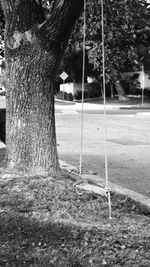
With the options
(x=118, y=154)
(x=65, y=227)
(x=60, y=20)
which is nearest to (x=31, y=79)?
(x=60, y=20)

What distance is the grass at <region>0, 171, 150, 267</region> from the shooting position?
10.7ft

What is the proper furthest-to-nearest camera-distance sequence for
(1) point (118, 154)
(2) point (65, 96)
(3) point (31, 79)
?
(2) point (65, 96) → (1) point (118, 154) → (3) point (31, 79)

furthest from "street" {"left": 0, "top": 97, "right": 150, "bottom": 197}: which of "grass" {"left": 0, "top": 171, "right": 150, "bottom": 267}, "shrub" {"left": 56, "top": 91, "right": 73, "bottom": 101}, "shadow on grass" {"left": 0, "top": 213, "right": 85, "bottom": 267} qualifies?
"shrub" {"left": 56, "top": 91, "right": 73, "bottom": 101}

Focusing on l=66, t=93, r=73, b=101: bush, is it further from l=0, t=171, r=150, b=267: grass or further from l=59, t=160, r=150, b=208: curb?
l=0, t=171, r=150, b=267: grass

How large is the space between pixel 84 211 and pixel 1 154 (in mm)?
3613

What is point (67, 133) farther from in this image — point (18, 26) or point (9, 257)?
point (9, 257)

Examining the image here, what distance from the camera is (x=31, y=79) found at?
5.35m

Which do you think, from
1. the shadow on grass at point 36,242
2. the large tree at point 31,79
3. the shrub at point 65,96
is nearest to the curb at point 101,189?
the large tree at point 31,79

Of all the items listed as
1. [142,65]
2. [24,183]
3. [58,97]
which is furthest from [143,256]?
[58,97]

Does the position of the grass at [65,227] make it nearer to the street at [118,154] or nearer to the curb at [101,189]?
the curb at [101,189]

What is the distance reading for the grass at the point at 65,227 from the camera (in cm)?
328

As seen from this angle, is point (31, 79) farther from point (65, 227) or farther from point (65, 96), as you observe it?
point (65, 96)

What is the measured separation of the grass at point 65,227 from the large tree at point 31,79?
355mm

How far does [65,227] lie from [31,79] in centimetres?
222
